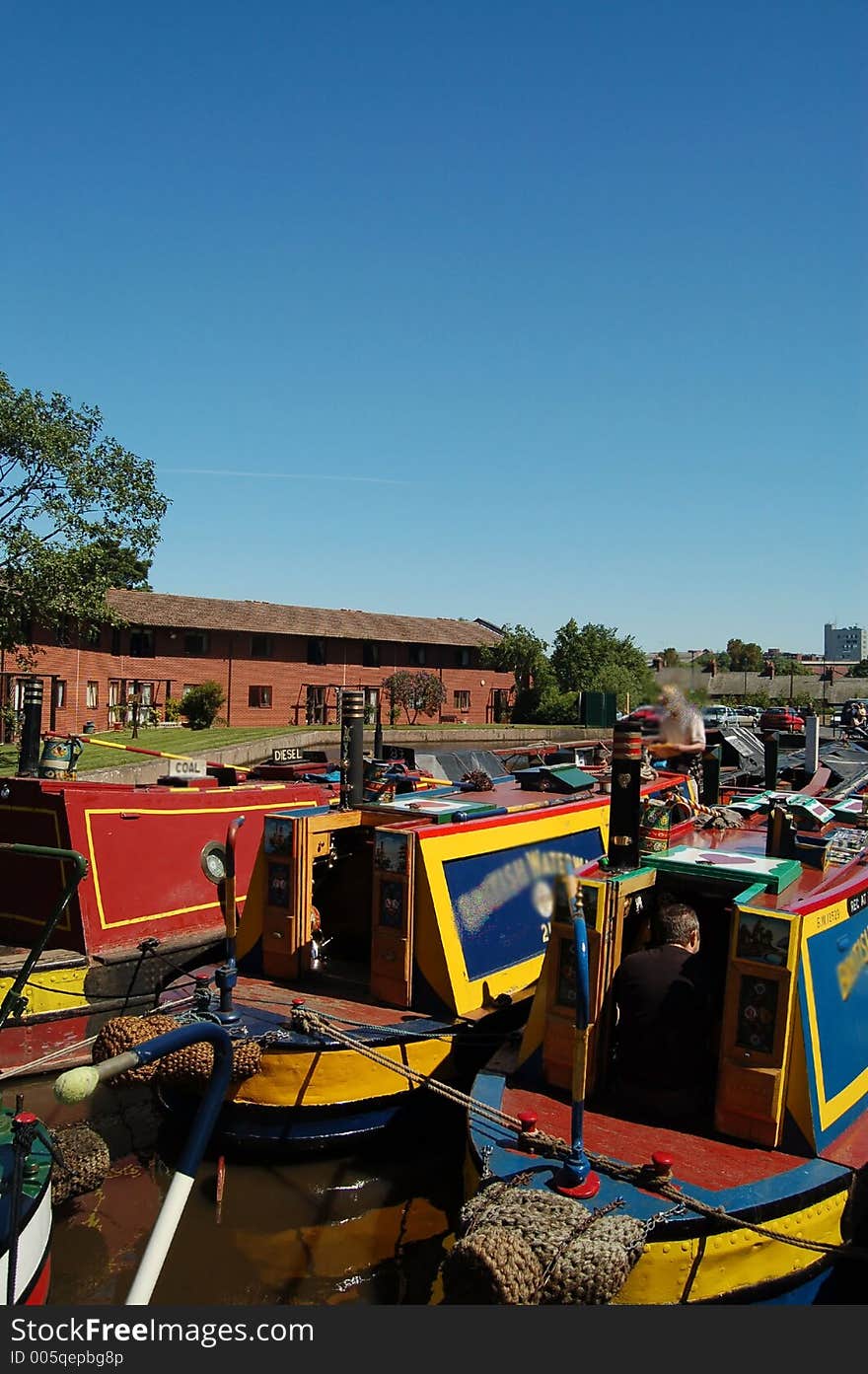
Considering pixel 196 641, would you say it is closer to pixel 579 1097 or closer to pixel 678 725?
pixel 678 725

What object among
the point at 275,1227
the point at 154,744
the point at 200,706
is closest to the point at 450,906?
the point at 275,1227

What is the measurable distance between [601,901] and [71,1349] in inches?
140

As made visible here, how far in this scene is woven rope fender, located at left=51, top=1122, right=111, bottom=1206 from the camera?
653 cm

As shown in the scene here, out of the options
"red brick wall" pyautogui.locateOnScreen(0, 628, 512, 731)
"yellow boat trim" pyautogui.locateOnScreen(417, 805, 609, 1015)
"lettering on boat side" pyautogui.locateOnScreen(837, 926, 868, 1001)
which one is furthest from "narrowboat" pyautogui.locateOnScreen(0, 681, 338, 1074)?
"red brick wall" pyautogui.locateOnScreen(0, 628, 512, 731)

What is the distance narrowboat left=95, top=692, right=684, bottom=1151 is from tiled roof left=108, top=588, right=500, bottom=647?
111 ft

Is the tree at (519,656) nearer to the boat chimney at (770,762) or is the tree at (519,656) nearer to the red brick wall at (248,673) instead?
the red brick wall at (248,673)

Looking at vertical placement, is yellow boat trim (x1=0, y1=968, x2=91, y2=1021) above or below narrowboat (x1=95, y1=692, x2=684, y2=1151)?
below

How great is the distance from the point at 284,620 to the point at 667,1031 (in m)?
43.9

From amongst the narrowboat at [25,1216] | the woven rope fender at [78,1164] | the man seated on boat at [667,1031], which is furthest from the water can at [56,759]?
the man seated on boat at [667,1031]

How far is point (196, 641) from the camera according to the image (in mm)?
44656

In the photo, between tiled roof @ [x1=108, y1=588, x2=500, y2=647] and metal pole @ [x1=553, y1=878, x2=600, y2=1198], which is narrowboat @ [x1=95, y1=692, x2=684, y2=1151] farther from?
tiled roof @ [x1=108, y1=588, x2=500, y2=647]

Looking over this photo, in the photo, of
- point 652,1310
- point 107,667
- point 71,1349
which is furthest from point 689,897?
point 107,667

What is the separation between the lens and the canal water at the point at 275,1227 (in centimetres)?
598

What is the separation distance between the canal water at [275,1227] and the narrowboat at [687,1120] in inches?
49.4
